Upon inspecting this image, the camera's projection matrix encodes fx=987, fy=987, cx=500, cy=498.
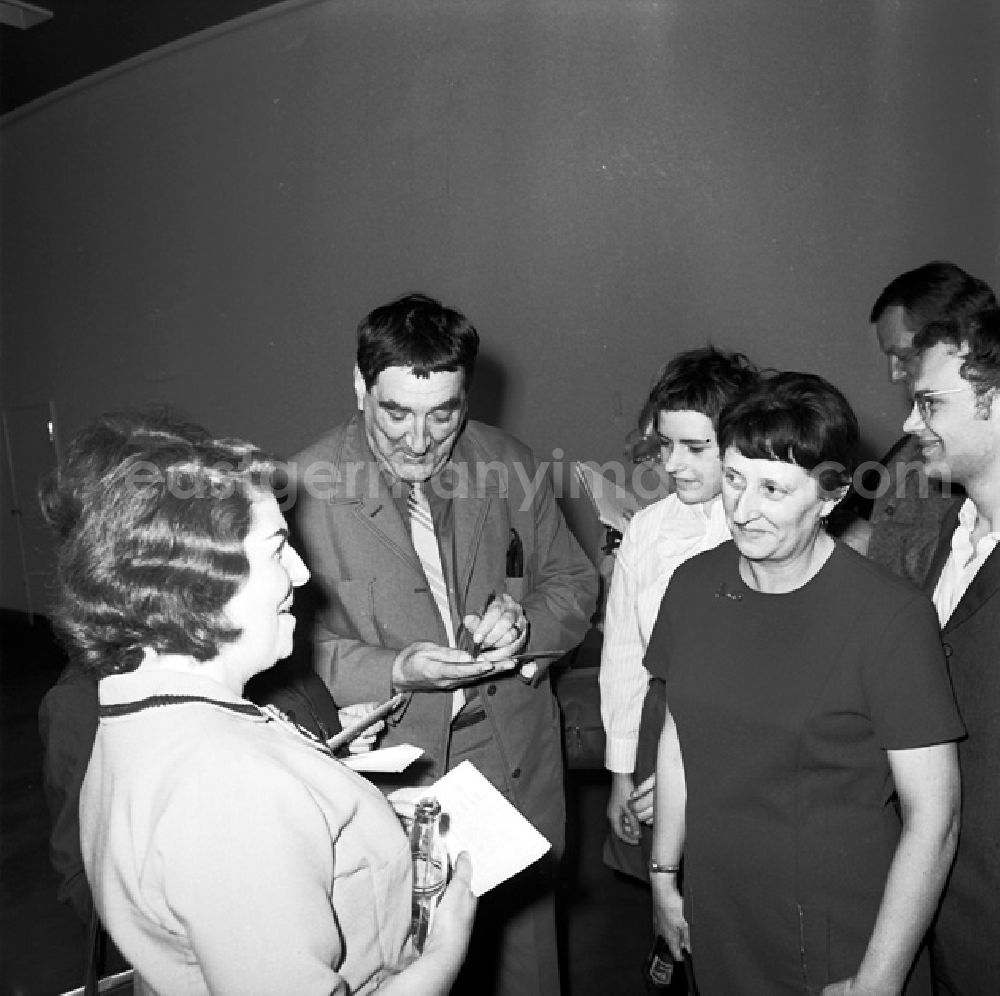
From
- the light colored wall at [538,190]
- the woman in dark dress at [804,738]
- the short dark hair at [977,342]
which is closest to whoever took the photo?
the woman in dark dress at [804,738]

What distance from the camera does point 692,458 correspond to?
2383 millimetres

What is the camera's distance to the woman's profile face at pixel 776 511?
1.81 meters

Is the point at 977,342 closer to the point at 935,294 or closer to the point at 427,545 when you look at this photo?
the point at 935,294

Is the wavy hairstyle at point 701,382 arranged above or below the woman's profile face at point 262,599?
above

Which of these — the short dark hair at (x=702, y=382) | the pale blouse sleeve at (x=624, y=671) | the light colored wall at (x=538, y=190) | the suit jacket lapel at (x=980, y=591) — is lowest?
the pale blouse sleeve at (x=624, y=671)

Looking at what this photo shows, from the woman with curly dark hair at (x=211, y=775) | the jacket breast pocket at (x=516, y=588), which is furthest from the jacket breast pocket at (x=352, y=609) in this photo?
the woman with curly dark hair at (x=211, y=775)

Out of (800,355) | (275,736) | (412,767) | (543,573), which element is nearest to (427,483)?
(543,573)

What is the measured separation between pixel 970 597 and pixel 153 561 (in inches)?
57.3

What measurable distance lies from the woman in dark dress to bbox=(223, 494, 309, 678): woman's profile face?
2.86ft

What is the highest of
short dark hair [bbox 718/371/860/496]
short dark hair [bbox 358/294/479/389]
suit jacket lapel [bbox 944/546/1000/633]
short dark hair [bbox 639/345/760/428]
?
short dark hair [bbox 358/294/479/389]

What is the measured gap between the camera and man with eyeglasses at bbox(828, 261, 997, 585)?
2.38 meters

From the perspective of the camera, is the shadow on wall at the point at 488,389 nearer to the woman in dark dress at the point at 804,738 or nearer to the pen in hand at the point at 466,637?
the pen in hand at the point at 466,637

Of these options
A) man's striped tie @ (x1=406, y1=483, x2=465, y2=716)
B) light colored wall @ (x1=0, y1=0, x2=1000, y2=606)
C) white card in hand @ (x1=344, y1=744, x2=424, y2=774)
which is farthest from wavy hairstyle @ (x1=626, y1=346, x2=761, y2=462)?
light colored wall @ (x1=0, y1=0, x2=1000, y2=606)

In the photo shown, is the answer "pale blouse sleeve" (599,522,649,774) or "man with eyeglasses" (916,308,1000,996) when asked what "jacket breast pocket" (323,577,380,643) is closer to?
"pale blouse sleeve" (599,522,649,774)
